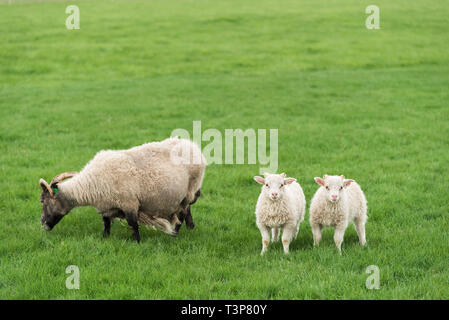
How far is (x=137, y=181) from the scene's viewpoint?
751 cm

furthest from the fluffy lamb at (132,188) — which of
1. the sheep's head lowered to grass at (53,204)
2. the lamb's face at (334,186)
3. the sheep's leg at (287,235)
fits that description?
the lamb's face at (334,186)

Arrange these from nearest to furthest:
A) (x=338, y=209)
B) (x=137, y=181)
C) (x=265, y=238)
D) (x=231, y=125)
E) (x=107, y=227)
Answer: (x=338, y=209) → (x=265, y=238) → (x=137, y=181) → (x=107, y=227) → (x=231, y=125)

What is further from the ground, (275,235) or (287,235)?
(287,235)

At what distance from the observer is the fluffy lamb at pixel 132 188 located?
7395 mm

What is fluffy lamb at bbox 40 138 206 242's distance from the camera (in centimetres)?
739

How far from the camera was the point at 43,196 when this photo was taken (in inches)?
293

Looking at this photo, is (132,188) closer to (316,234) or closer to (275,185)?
(275,185)

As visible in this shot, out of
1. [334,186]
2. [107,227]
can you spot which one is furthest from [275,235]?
[107,227]

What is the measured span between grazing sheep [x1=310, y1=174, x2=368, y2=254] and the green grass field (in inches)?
11.7

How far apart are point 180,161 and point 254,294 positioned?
120 inches

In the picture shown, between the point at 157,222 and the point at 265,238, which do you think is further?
the point at 157,222

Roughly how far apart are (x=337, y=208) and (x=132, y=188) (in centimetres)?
298
